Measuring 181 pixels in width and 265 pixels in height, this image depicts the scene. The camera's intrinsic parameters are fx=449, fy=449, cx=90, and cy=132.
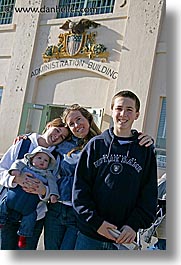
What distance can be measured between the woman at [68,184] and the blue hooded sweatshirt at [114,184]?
0.04 m

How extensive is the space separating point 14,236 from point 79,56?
2.53 ft

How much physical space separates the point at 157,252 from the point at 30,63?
846 millimetres

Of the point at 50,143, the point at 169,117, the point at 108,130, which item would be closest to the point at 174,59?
the point at 169,117

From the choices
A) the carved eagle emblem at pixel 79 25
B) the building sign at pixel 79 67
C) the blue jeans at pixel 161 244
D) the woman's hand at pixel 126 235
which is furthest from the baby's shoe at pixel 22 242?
the carved eagle emblem at pixel 79 25

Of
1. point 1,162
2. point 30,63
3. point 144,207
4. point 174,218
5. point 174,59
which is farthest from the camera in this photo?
point 30,63

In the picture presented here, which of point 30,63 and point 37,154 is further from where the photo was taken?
point 30,63

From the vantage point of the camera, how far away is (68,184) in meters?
1.30

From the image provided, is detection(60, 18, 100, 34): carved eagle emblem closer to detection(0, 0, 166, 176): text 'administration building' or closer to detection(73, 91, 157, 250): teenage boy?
detection(0, 0, 166, 176): text 'administration building'

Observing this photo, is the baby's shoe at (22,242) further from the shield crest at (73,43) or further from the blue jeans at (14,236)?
the shield crest at (73,43)

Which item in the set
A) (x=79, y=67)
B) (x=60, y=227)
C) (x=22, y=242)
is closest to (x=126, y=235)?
(x=60, y=227)

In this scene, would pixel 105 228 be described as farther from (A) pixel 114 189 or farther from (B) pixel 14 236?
A: (B) pixel 14 236

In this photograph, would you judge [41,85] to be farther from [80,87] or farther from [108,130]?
[108,130]

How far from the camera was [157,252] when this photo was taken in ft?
4.75

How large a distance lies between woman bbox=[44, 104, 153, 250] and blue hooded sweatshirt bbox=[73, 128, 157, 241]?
4 centimetres
